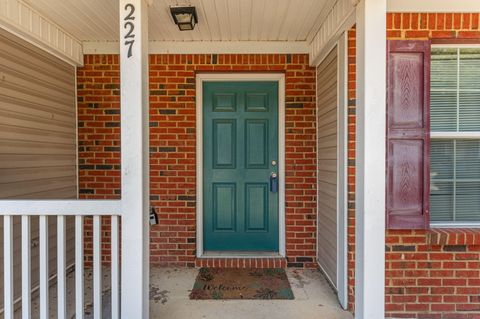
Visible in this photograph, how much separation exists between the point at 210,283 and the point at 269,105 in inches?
78.4

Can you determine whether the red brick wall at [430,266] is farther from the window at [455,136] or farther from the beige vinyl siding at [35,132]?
the beige vinyl siding at [35,132]

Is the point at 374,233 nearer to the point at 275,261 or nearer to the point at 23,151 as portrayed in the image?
the point at 275,261

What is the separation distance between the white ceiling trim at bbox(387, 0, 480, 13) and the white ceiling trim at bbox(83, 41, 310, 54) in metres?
1.22

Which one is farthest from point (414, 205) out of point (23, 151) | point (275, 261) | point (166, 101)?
point (23, 151)

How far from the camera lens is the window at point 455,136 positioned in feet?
8.48

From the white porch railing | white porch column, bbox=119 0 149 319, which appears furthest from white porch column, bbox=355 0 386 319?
the white porch railing

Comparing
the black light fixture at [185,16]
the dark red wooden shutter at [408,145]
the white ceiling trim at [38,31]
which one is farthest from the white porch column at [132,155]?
the dark red wooden shutter at [408,145]

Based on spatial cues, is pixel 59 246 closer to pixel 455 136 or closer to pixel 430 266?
pixel 430 266

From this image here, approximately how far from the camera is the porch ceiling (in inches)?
108

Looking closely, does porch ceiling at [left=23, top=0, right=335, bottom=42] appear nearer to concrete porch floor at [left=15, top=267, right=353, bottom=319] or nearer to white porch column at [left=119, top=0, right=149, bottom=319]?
white porch column at [left=119, top=0, right=149, bottom=319]

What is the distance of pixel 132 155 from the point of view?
6.73ft

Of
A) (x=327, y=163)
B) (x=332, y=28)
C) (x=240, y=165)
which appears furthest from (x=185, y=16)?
(x=327, y=163)

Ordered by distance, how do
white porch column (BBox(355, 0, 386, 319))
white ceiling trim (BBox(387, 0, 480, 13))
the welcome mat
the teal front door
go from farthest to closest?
the teal front door < the welcome mat < white ceiling trim (BBox(387, 0, 480, 13)) < white porch column (BBox(355, 0, 386, 319))

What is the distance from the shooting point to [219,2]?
2715 mm
